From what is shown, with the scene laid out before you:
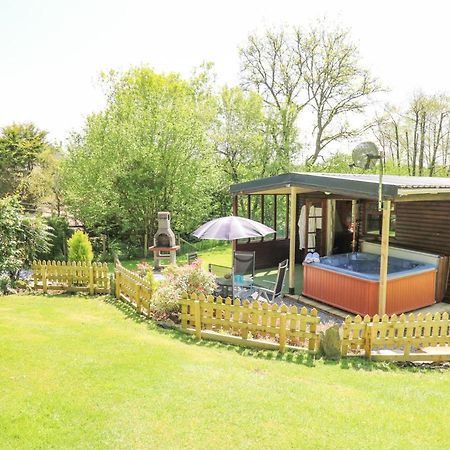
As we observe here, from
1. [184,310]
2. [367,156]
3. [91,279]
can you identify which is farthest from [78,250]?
[367,156]

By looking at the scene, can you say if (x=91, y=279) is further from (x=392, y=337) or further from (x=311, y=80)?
(x=311, y=80)

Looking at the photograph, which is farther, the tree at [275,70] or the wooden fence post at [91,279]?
the tree at [275,70]

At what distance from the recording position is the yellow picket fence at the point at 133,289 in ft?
25.5

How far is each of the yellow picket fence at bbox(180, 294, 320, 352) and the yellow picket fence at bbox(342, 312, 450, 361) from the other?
562 mm

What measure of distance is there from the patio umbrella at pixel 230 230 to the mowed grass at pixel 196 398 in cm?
275

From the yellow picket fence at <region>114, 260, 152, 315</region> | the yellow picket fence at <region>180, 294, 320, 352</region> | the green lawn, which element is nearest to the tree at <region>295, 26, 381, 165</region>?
the green lawn

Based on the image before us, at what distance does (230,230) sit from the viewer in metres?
8.52

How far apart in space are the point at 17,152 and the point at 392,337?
28.0 meters

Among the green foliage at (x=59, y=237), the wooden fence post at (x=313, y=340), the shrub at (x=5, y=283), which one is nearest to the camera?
the wooden fence post at (x=313, y=340)

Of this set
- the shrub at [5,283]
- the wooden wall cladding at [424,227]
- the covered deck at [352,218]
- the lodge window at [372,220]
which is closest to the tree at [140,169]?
the covered deck at [352,218]

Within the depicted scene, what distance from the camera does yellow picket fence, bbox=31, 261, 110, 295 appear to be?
380 inches

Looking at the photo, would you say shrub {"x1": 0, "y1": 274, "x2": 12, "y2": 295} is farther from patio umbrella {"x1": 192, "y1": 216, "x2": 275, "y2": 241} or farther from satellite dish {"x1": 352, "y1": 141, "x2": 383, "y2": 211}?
satellite dish {"x1": 352, "y1": 141, "x2": 383, "y2": 211}

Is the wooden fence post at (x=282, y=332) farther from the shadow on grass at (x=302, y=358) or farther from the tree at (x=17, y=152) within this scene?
the tree at (x=17, y=152)

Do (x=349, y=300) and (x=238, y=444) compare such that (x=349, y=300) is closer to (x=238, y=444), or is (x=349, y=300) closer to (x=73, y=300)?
(x=238, y=444)
